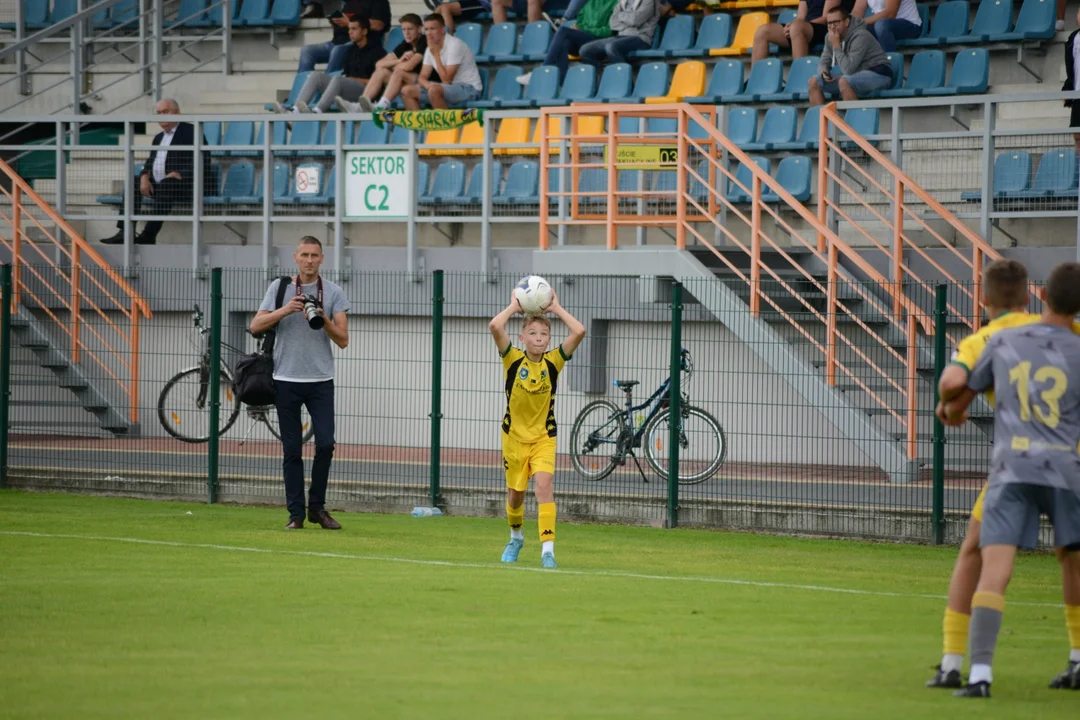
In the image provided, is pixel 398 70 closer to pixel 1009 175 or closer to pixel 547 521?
pixel 1009 175

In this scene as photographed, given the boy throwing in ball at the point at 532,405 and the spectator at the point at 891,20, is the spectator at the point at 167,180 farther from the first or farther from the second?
the boy throwing in ball at the point at 532,405

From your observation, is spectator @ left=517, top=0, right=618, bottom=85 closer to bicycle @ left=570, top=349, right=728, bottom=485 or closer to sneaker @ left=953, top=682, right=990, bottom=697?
bicycle @ left=570, top=349, right=728, bottom=485

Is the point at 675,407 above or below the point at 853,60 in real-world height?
below

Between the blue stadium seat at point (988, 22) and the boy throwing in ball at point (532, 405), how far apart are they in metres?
9.32

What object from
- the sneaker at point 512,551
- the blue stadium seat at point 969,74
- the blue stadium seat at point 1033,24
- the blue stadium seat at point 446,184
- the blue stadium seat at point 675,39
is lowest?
the sneaker at point 512,551

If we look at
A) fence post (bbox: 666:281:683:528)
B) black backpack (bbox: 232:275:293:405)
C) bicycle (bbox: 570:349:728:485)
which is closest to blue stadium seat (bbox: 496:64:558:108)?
bicycle (bbox: 570:349:728:485)

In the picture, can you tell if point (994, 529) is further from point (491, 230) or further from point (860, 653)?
point (491, 230)

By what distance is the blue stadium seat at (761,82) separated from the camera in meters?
20.0

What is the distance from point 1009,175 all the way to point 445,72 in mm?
7857

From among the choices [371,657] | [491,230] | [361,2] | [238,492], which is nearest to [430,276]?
[491,230]

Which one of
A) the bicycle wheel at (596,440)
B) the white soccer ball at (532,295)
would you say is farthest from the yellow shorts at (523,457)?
the bicycle wheel at (596,440)

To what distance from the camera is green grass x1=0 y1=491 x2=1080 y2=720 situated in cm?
721

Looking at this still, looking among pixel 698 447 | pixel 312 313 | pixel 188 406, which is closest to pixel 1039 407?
pixel 312 313

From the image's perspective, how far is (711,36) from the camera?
2173cm
